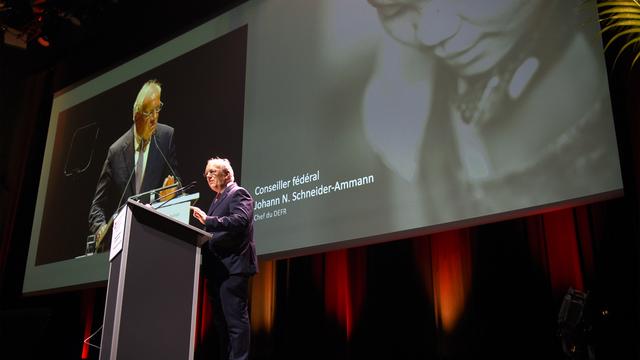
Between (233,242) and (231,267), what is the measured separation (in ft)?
0.38

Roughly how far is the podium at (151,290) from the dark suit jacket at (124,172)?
209 centimetres

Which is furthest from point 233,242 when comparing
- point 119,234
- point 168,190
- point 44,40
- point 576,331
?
point 44,40

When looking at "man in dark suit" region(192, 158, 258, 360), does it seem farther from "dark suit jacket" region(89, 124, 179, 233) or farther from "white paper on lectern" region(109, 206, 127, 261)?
"dark suit jacket" region(89, 124, 179, 233)

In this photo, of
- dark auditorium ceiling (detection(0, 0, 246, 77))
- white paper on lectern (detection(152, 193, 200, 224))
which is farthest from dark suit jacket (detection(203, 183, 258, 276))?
dark auditorium ceiling (detection(0, 0, 246, 77))

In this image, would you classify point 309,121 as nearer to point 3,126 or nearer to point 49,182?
point 49,182

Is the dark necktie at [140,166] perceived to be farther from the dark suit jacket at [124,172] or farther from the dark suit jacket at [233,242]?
the dark suit jacket at [233,242]

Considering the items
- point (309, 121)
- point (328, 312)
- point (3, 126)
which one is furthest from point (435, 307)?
point (3, 126)

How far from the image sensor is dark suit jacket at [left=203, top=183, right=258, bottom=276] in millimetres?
2691

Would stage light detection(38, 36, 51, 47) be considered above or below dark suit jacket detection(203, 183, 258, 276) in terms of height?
above

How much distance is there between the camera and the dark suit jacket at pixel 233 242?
2691 millimetres

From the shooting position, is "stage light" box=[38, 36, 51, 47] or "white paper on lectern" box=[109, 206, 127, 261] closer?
"white paper on lectern" box=[109, 206, 127, 261]

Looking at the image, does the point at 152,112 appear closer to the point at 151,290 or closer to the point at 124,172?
the point at 124,172

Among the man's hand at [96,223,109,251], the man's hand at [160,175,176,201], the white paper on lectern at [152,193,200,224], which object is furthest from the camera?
the man's hand at [96,223,109,251]

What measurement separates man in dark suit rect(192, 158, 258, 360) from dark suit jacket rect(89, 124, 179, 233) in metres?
1.56
